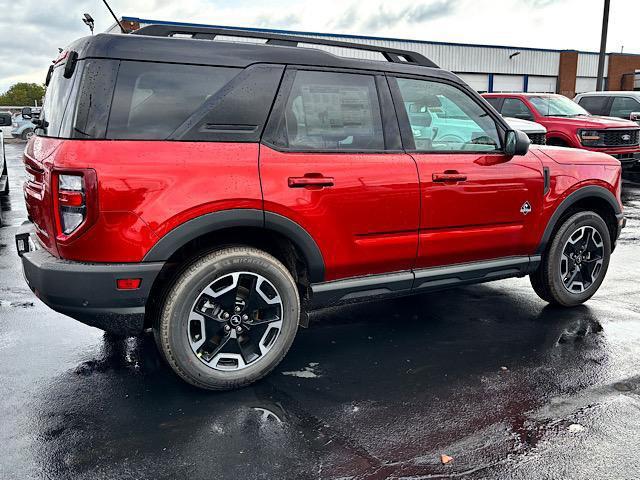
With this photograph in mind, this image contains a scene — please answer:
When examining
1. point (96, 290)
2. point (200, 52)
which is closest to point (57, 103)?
point (200, 52)

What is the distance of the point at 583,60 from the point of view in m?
39.4

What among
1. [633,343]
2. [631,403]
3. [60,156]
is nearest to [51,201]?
[60,156]

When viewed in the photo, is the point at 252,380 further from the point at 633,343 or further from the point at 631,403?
the point at 633,343

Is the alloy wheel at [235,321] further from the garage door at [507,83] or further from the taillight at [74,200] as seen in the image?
the garage door at [507,83]

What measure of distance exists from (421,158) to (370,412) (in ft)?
5.50

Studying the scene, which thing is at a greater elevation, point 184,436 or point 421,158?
point 421,158

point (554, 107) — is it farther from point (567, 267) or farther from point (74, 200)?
point (74, 200)

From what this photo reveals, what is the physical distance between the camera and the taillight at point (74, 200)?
113 inches

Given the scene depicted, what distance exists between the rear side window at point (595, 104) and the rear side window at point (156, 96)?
14745mm

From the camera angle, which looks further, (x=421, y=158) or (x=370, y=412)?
(x=421, y=158)

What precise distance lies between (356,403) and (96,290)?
1.53 metres

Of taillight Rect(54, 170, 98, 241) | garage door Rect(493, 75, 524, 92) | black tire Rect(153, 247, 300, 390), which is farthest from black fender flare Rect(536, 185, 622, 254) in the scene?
garage door Rect(493, 75, 524, 92)

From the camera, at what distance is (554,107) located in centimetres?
1306

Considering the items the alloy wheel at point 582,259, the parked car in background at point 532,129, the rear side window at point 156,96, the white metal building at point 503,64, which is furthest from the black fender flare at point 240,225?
the white metal building at point 503,64
